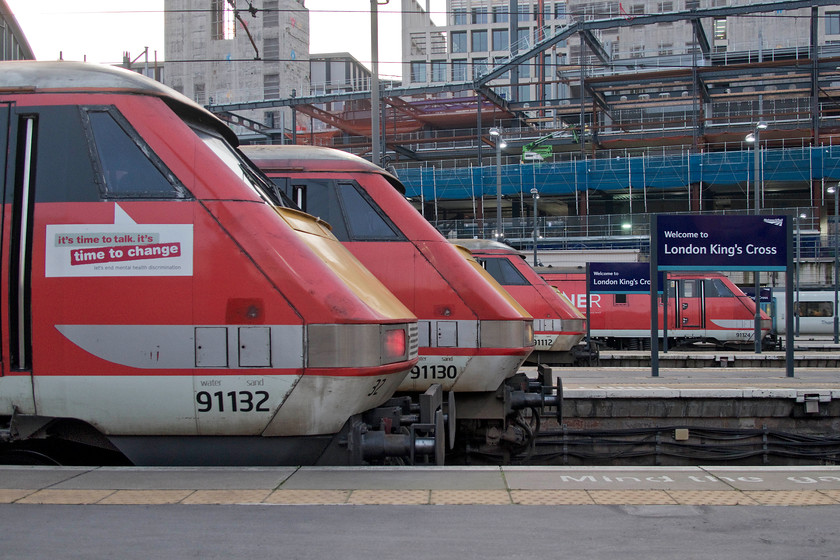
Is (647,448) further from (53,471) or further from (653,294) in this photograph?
(53,471)

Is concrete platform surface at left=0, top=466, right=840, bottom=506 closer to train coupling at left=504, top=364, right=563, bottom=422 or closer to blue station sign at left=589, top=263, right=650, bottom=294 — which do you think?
train coupling at left=504, top=364, right=563, bottom=422

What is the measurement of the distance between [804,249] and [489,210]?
80.3ft

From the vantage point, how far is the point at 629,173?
181ft

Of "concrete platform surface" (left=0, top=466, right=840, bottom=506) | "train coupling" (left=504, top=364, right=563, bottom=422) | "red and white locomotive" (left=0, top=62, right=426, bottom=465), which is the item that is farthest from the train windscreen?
"train coupling" (left=504, top=364, right=563, bottom=422)

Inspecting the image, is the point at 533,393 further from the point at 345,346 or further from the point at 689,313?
the point at 689,313

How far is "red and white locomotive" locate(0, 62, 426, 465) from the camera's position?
5770 millimetres

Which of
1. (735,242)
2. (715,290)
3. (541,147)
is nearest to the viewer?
(735,242)

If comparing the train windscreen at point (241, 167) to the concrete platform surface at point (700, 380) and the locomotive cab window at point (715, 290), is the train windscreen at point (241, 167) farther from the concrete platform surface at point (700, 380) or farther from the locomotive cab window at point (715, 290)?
the locomotive cab window at point (715, 290)

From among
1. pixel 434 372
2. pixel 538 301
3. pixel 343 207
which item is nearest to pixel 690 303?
pixel 538 301

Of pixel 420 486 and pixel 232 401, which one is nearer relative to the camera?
pixel 420 486

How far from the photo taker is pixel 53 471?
593 cm

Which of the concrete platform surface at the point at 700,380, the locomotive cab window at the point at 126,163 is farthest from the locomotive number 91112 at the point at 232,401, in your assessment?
the concrete platform surface at the point at 700,380

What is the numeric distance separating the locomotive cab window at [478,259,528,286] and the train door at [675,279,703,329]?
35.7 ft

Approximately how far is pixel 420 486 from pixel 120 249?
105 inches
